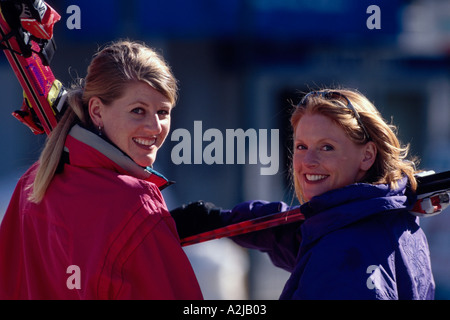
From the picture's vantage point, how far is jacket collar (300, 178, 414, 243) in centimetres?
225

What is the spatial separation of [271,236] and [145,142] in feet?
2.40

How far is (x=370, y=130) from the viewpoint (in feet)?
8.18

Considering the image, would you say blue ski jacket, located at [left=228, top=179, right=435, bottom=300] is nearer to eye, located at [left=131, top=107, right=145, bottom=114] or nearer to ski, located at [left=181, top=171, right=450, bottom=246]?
ski, located at [left=181, top=171, right=450, bottom=246]

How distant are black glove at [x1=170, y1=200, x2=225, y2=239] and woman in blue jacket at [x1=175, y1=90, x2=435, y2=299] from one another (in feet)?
1.35

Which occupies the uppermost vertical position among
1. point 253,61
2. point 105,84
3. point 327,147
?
point 253,61

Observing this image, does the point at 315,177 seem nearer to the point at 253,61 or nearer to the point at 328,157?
the point at 328,157

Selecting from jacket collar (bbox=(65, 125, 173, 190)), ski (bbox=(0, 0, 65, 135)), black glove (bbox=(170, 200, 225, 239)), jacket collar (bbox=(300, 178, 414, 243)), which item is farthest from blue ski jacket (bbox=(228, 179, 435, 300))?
ski (bbox=(0, 0, 65, 135))

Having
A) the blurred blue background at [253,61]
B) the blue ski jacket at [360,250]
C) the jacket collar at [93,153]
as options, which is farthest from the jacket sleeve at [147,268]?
the blurred blue background at [253,61]

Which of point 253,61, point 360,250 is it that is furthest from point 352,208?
point 253,61

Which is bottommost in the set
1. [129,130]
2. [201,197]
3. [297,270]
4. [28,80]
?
[297,270]
